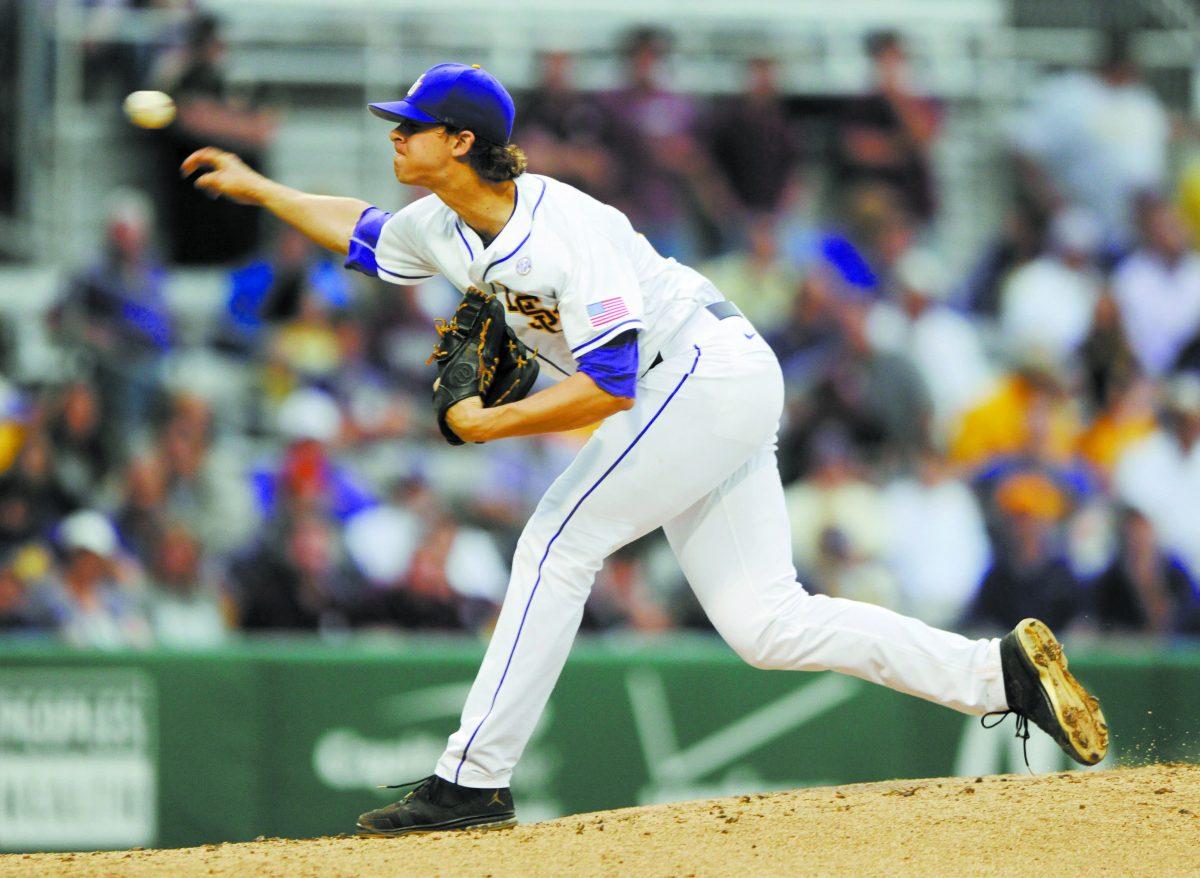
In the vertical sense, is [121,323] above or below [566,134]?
below

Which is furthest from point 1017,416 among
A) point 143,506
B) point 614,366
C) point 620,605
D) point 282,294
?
point 614,366

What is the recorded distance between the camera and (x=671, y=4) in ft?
35.7

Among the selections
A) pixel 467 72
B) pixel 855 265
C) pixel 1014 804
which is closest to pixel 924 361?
pixel 855 265

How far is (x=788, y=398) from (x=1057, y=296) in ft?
6.05

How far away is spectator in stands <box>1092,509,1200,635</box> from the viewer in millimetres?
8109

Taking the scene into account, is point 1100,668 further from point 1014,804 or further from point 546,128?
point 546,128

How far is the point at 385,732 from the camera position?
711cm

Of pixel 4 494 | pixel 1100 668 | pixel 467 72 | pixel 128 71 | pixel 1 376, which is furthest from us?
pixel 128 71

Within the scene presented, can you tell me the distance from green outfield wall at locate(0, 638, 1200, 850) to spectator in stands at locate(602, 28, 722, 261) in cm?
338

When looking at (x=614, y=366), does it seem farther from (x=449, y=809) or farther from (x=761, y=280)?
(x=761, y=280)

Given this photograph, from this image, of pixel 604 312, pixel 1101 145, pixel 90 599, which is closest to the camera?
pixel 604 312

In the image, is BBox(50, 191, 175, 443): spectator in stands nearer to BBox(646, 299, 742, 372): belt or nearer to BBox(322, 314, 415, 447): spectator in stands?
BBox(322, 314, 415, 447): spectator in stands

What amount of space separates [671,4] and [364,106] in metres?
2.10

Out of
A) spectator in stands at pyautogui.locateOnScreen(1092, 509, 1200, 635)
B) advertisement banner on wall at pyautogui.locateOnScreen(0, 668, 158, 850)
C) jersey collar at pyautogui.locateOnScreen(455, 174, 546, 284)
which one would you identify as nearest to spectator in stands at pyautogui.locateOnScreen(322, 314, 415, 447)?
advertisement banner on wall at pyautogui.locateOnScreen(0, 668, 158, 850)
